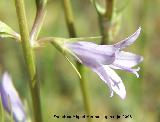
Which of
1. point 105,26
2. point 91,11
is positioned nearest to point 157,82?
point 91,11

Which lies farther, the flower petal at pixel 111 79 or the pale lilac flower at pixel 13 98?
the pale lilac flower at pixel 13 98

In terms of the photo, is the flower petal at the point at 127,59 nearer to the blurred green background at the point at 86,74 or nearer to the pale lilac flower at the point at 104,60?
the pale lilac flower at the point at 104,60

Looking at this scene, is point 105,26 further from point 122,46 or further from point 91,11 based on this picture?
point 91,11

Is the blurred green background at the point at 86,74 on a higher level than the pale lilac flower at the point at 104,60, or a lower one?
lower

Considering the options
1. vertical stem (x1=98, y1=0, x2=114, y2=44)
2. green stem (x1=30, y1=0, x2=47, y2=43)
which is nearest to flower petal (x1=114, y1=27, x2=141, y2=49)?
green stem (x1=30, y1=0, x2=47, y2=43)

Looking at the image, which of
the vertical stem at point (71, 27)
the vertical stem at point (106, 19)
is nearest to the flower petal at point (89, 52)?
the vertical stem at point (71, 27)

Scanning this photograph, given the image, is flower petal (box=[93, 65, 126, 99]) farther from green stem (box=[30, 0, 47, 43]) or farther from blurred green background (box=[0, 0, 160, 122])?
blurred green background (box=[0, 0, 160, 122])
